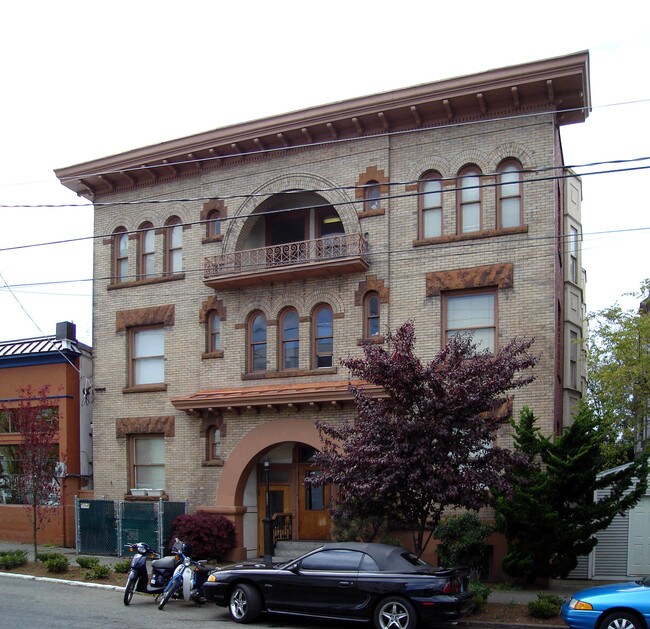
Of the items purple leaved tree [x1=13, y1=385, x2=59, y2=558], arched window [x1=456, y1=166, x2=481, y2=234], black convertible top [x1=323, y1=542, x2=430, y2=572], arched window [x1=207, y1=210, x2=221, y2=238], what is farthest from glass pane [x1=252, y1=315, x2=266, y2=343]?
black convertible top [x1=323, y1=542, x2=430, y2=572]

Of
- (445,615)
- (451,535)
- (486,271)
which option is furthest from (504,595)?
(486,271)

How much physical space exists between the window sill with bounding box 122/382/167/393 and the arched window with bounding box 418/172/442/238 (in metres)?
8.88

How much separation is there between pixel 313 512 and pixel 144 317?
762cm

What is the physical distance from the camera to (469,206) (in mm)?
20844

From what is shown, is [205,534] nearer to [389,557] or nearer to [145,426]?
[145,426]

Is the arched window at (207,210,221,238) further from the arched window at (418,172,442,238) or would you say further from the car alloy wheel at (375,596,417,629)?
the car alloy wheel at (375,596,417,629)

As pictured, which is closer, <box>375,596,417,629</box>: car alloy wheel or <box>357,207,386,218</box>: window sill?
<box>375,596,417,629</box>: car alloy wheel

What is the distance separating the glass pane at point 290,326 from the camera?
2281 cm

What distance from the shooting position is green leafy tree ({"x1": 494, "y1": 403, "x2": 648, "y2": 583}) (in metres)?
16.7

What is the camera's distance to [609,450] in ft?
62.3

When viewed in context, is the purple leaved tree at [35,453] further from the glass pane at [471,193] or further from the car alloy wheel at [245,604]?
the glass pane at [471,193]

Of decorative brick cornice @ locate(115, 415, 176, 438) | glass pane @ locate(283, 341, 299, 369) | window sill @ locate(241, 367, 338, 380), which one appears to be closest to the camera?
window sill @ locate(241, 367, 338, 380)

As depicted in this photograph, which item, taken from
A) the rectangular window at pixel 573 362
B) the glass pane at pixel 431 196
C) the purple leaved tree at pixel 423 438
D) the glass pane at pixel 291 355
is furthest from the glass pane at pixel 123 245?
the rectangular window at pixel 573 362

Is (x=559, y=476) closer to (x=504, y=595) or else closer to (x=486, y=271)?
(x=504, y=595)
